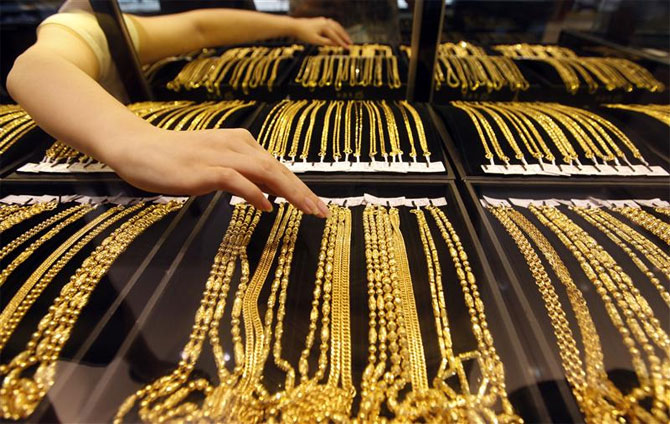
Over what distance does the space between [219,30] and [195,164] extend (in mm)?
1016

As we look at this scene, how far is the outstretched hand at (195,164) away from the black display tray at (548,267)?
409 mm

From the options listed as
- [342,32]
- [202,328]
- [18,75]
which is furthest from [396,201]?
[342,32]

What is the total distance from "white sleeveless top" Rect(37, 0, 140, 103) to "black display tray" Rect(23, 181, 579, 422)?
607 millimetres

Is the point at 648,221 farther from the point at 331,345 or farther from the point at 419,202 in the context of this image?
the point at 331,345

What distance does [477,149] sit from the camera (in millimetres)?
893

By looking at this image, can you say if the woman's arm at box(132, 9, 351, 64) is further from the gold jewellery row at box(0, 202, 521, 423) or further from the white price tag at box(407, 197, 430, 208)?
the white price tag at box(407, 197, 430, 208)

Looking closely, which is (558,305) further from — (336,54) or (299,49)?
(299,49)

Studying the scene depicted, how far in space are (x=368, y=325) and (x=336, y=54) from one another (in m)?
1.18

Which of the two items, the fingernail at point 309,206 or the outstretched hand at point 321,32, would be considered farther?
the outstretched hand at point 321,32

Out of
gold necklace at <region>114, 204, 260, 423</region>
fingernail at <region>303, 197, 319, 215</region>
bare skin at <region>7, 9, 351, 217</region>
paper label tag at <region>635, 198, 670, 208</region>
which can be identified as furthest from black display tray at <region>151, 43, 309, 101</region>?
paper label tag at <region>635, 198, 670, 208</region>

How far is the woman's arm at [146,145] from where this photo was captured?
55cm

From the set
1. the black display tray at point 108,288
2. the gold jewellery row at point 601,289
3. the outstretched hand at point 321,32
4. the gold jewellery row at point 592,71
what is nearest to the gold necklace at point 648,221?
the gold jewellery row at point 601,289

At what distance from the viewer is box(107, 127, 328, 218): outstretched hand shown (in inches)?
21.6

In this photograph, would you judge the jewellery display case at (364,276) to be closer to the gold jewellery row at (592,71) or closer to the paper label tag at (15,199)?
the paper label tag at (15,199)
